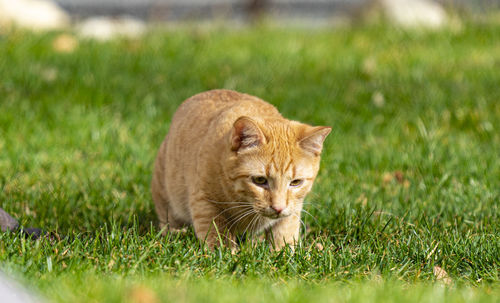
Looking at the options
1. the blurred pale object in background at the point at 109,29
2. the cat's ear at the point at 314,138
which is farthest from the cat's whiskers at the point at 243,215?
the blurred pale object in background at the point at 109,29

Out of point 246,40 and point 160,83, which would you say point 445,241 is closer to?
point 160,83

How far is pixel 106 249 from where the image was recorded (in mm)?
3002

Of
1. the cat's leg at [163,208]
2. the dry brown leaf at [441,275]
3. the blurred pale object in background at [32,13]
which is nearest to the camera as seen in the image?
the dry brown leaf at [441,275]

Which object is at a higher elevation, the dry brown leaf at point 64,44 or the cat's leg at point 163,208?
the dry brown leaf at point 64,44

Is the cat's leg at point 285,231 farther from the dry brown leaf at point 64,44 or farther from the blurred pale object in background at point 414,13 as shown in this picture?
the blurred pale object in background at point 414,13

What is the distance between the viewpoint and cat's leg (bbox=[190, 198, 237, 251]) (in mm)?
3307

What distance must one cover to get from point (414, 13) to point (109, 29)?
436 centimetres

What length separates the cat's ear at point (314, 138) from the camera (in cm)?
321

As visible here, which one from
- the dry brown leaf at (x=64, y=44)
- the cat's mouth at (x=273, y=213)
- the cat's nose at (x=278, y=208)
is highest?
the dry brown leaf at (x=64, y=44)

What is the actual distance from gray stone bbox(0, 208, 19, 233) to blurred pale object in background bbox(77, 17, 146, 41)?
184 inches

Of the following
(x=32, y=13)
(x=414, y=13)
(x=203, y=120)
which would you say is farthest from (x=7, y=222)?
(x=32, y=13)

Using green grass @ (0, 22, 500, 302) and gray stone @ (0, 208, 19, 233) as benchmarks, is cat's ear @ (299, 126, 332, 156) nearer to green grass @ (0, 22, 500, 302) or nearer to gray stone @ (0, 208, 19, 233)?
green grass @ (0, 22, 500, 302)

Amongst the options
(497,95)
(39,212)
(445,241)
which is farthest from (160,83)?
(445,241)

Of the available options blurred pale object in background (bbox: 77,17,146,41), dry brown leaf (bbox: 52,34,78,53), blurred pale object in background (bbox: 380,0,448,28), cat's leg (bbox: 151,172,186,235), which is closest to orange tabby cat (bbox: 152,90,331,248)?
cat's leg (bbox: 151,172,186,235)
